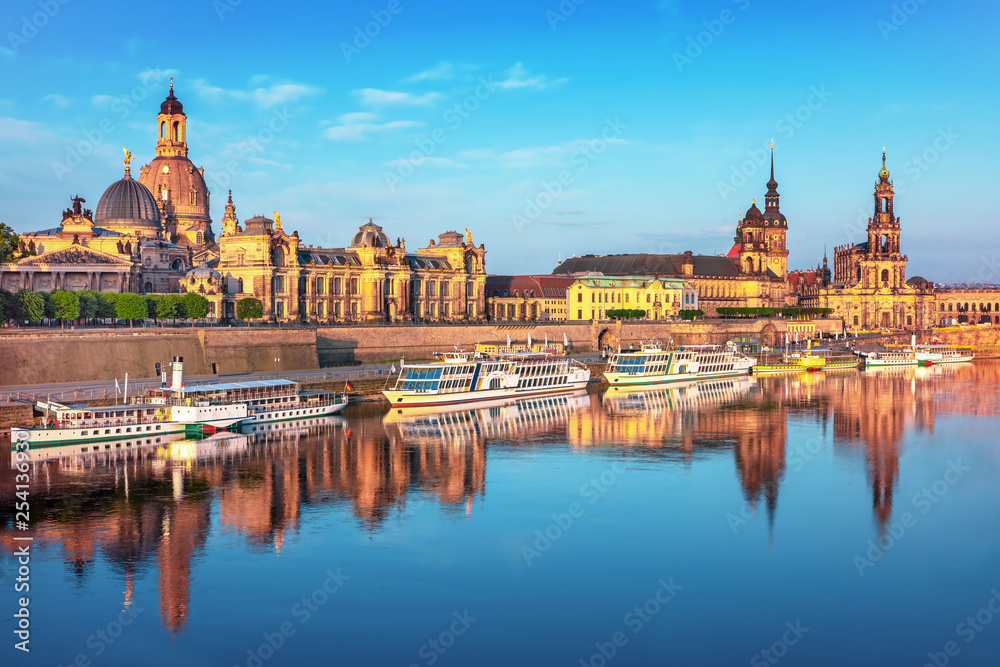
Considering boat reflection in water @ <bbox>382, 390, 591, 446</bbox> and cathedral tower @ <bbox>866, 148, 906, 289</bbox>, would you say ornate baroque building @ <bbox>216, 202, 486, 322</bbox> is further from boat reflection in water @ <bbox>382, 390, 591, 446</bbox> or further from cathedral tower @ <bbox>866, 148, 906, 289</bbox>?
cathedral tower @ <bbox>866, 148, 906, 289</bbox>

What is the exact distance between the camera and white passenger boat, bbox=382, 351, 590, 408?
204 ft

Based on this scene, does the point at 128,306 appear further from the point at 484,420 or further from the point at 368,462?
the point at 368,462

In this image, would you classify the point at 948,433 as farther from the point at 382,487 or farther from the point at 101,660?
the point at 101,660

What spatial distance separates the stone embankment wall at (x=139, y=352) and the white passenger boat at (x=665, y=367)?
24108 millimetres

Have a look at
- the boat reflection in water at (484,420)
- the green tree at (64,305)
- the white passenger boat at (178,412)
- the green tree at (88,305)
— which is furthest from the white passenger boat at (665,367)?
the green tree at (64,305)

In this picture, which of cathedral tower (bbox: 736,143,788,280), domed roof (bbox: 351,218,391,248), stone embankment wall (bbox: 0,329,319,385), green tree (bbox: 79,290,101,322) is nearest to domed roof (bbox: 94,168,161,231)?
domed roof (bbox: 351,218,391,248)

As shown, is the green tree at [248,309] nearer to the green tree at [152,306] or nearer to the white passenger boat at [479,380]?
the green tree at [152,306]

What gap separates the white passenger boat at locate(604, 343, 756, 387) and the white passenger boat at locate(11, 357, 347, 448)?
28.3 metres

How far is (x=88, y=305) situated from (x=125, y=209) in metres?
27.9

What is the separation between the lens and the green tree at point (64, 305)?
67812mm

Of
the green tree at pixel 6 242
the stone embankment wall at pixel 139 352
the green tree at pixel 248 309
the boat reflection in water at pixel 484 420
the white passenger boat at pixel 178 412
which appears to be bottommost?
the boat reflection in water at pixel 484 420

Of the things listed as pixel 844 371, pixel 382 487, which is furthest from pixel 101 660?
pixel 844 371

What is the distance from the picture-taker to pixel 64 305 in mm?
67875

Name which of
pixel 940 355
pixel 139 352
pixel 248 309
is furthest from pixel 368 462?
pixel 940 355
